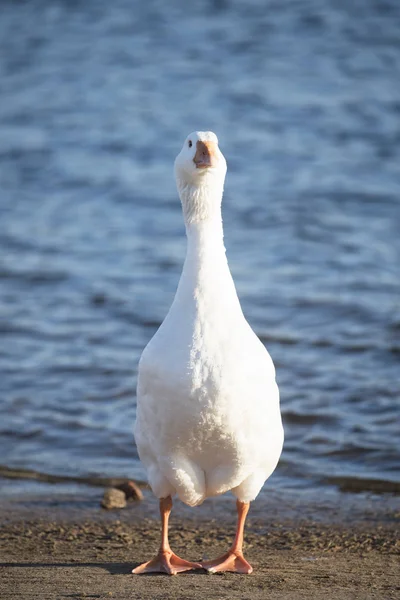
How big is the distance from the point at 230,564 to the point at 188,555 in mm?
593

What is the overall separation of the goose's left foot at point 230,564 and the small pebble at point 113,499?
1590 millimetres

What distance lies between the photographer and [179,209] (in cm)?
1633

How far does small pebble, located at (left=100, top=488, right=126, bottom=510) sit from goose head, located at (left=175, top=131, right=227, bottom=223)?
2527mm

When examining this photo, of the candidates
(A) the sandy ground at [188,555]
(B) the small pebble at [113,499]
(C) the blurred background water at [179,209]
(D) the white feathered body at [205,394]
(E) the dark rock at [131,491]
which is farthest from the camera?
(C) the blurred background water at [179,209]

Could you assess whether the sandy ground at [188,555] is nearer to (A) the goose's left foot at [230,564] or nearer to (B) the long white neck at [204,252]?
(A) the goose's left foot at [230,564]

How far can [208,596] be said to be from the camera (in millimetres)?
5898

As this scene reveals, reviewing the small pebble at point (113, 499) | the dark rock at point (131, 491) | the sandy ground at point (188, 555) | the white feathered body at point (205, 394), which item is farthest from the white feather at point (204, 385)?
the dark rock at point (131, 491)

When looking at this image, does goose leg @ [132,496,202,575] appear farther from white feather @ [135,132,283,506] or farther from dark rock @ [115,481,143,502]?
dark rock @ [115,481,143,502]

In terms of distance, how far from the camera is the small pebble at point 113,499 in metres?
7.91

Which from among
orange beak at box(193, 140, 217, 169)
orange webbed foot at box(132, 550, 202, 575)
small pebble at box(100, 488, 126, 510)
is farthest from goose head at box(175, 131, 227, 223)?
small pebble at box(100, 488, 126, 510)

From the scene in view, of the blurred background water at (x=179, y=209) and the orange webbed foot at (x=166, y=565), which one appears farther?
the blurred background water at (x=179, y=209)

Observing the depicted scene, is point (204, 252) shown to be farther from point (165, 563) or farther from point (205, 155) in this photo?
point (165, 563)

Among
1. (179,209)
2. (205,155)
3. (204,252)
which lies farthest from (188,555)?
(179,209)

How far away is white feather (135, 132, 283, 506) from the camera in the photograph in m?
5.90
